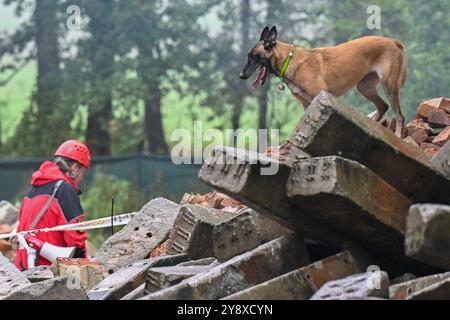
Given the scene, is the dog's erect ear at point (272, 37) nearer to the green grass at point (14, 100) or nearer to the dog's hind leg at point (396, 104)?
the dog's hind leg at point (396, 104)

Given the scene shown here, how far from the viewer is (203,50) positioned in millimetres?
25062

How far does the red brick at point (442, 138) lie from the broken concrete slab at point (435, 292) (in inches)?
123

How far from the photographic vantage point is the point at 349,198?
629 centimetres

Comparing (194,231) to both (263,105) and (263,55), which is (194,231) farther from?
(263,105)

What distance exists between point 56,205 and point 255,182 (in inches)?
131

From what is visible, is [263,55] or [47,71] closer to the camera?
[263,55]

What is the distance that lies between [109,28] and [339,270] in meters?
18.7

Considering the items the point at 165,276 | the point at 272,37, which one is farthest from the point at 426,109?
the point at 165,276

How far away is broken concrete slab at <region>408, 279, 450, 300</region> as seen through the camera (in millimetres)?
5980

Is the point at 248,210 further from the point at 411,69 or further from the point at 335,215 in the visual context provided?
the point at 411,69

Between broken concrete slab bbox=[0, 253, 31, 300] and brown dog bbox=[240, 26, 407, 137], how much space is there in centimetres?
350

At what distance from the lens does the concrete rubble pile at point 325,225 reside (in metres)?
6.22

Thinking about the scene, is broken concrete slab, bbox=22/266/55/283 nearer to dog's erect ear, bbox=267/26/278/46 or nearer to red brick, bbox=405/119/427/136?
red brick, bbox=405/119/427/136
